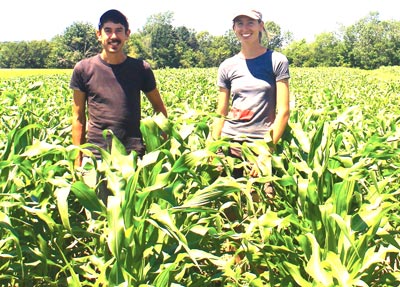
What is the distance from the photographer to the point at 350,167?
2914 mm


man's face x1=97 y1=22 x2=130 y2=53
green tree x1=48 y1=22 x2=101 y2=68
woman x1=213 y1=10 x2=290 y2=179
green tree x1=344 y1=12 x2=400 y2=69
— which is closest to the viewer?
man's face x1=97 y1=22 x2=130 y2=53

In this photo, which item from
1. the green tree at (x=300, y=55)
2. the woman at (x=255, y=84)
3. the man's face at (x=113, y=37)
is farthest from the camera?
the green tree at (x=300, y=55)

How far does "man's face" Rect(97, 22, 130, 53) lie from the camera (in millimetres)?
3148

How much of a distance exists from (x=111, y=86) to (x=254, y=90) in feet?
3.17

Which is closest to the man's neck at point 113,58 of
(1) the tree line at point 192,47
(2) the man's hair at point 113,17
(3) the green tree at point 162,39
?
(2) the man's hair at point 113,17

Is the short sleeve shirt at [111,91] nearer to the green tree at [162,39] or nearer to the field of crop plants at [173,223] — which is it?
the field of crop plants at [173,223]

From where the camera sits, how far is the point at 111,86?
10.6ft

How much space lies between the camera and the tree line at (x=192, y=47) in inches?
3155

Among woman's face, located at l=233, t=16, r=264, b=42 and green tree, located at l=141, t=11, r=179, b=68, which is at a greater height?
green tree, located at l=141, t=11, r=179, b=68

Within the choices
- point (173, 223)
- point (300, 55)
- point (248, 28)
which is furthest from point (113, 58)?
point (300, 55)

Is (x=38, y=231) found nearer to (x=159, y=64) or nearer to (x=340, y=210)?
(x=340, y=210)

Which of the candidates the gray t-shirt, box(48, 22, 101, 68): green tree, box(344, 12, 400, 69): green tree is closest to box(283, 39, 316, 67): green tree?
box(344, 12, 400, 69): green tree

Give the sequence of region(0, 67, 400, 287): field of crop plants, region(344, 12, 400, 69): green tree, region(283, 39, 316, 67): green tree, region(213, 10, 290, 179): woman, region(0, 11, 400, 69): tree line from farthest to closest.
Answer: region(283, 39, 316, 67): green tree
region(344, 12, 400, 69): green tree
region(0, 11, 400, 69): tree line
region(213, 10, 290, 179): woman
region(0, 67, 400, 287): field of crop plants

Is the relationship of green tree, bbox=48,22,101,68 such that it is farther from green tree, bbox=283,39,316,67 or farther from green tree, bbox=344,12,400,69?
green tree, bbox=344,12,400,69
